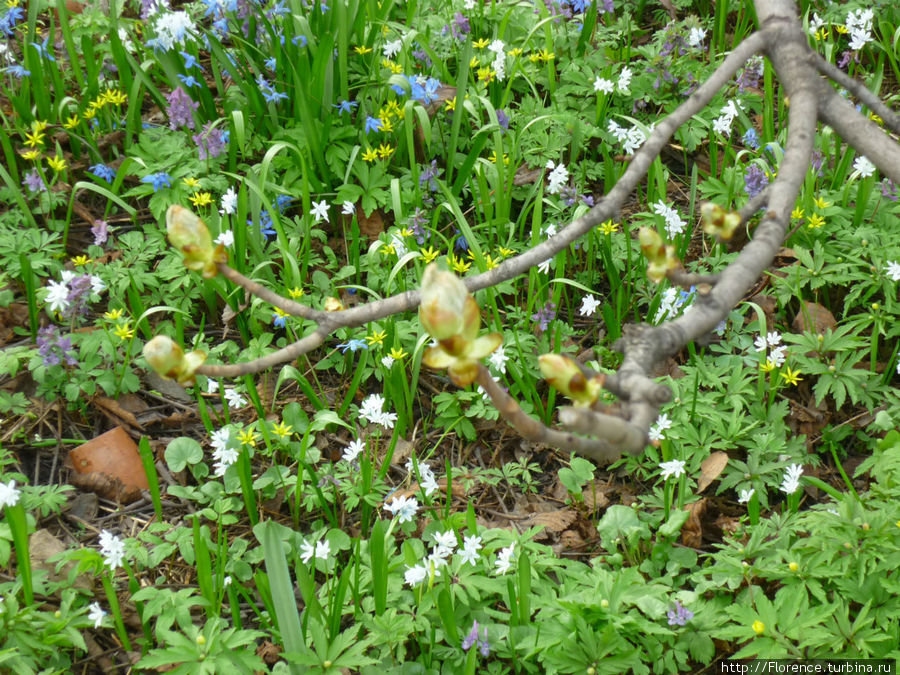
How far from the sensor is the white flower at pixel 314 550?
1.95m

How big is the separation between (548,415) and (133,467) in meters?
1.29

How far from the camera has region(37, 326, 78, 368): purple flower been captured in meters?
2.32

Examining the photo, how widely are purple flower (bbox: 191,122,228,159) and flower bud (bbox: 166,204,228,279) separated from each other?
2096 millimetres

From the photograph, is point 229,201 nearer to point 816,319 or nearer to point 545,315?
point 545,315

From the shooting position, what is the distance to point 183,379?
0.84m

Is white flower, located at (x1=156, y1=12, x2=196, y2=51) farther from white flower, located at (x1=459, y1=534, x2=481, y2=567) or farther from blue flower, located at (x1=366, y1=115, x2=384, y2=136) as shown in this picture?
white flower, located at (x1=459, y1=534, x2=481, y2=567)

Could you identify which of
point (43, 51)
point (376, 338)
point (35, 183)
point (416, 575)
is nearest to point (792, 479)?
point (416, 575)

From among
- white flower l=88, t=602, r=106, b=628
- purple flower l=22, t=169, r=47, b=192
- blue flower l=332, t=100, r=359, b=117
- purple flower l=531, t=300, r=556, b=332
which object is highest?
blue flower l=332, t=100, r=359, b=117

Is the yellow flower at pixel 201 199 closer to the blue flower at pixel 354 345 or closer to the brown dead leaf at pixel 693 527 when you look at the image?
the blue flower at pixel 354 345

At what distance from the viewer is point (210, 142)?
2.87 metres

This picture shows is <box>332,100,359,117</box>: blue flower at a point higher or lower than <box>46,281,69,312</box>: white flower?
higher

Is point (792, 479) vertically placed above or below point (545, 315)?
below

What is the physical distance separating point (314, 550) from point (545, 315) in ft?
3.49

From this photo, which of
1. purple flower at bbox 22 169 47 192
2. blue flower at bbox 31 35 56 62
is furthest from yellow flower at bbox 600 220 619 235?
blue flower at bbox 31 35 56 62
